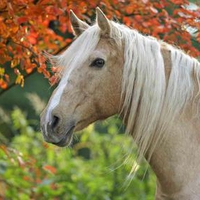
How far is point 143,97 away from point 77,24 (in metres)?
0.58

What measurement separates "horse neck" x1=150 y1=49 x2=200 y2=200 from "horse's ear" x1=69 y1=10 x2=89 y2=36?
1.73 ft

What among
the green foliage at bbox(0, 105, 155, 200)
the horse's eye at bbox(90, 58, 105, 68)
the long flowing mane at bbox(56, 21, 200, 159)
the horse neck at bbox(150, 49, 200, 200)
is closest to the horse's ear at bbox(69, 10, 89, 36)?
the long flowing mane at bbox(56, 21, 200, 159)

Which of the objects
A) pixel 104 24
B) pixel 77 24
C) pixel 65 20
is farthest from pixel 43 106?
pixel 104 24

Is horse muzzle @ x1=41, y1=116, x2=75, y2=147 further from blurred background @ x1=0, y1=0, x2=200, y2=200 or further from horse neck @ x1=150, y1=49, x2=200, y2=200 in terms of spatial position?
horse neck @ x1=150, y1=49, x2=200, y2=200

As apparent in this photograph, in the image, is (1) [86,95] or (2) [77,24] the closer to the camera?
(1) [86,95]

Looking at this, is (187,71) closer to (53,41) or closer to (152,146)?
(152,146)

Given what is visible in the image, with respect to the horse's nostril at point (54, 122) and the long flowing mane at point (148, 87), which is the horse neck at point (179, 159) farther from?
the horse's nostril at point (54, 122)

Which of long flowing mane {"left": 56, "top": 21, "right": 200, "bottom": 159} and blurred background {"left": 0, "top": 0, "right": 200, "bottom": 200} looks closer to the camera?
long flowing mane {"left": 56, "top": 21, "right": 200, "bottom": 159}

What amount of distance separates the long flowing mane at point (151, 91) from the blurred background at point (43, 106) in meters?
0.18

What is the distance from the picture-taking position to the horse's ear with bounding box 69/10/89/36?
11.9 feet

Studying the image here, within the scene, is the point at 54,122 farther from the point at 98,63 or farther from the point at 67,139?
the point at 98,63

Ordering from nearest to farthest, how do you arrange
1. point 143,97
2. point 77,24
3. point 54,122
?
1. point 54,122
2. point 143,97
3. point 77,24

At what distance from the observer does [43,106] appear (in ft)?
20.8

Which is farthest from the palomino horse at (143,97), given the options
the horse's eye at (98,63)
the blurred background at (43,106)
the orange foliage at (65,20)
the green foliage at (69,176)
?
the green foliage at (69,176)
